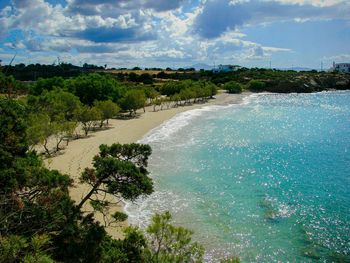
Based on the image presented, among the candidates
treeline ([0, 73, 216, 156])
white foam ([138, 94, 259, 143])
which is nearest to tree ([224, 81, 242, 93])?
treeline ([0, 73, 216, 156])

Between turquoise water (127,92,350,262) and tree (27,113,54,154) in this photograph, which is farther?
tree (27,113,54,154)

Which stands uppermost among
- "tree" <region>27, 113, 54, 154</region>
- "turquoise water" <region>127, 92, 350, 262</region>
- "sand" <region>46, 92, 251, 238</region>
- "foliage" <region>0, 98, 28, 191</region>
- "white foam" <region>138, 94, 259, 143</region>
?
"foliage" <region>0, 98, 28, 191</region>

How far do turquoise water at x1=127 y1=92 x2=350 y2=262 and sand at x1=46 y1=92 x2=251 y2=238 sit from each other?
2.59 meters

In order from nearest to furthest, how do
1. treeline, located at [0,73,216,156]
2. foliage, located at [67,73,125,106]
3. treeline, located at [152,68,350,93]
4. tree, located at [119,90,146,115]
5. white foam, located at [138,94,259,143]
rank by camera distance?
treeline, located at [0,73,216,156], white foam, located at [138,94,259,143], tree, located at [119,90,146,115], foliage, located at [67,73,125,106], treeline, located at [152,68,350,93]

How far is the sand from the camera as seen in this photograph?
2991cm

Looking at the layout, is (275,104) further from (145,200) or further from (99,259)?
(99,259)

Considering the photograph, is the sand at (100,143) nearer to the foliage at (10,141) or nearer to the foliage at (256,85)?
the foliage at (10,141)

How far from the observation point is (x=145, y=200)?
31.8 meters

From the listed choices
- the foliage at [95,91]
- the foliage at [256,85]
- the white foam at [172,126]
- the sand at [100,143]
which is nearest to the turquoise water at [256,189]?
the white foam at [172,126]

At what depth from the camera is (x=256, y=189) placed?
35.7 metres

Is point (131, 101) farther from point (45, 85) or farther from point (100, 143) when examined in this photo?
point (100, 143)

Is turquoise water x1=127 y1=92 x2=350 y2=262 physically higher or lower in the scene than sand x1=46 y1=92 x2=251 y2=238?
lower

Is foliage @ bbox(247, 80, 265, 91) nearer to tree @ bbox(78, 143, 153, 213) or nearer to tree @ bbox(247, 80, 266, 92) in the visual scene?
tree @ bbox(247, 80, 266, 92)

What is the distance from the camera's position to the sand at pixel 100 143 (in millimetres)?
29906
